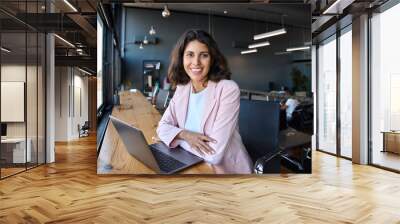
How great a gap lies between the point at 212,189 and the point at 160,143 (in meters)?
1.01

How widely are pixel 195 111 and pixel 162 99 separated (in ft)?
1.84

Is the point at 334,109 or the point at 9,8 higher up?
the point at 9,8

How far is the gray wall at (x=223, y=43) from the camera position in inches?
214

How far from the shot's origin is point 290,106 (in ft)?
17.7

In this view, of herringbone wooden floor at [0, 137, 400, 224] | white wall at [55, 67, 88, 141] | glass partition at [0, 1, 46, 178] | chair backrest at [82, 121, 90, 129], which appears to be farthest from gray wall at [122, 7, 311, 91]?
chair backrest at [82, 121, 90, 129]

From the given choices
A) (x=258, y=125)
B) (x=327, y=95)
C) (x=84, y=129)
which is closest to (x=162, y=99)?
(x=258, y=125)

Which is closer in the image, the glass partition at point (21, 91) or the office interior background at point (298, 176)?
the office interior background at point (298, 176)

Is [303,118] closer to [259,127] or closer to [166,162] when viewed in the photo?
[259,127]

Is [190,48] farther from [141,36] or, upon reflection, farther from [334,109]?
[334,109]

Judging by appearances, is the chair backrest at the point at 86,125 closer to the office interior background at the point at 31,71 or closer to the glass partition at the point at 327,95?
the office interior background at the point at 31,71

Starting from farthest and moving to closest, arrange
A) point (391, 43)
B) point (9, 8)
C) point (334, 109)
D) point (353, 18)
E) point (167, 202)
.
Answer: point (334, 109) → point (353, 18) → point (391, 43) → point (9, 8) → point (167, 202)

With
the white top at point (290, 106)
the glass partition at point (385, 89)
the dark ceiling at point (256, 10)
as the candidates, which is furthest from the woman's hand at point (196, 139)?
the glass partition at point (385, 89)

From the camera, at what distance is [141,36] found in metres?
5.46

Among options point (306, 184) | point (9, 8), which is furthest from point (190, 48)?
point (9, 8)
